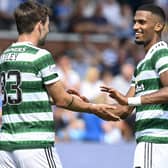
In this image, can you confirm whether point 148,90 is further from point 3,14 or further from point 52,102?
point 3,14

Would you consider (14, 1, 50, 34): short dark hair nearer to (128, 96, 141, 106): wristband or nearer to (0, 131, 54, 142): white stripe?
(0, 131, 54, 142): white stripe

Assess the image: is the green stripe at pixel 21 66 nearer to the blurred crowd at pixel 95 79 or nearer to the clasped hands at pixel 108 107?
the clasped hands at pixel 108 107

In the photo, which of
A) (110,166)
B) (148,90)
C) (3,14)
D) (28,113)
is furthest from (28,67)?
(3,14)

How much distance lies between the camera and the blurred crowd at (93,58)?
12.6m

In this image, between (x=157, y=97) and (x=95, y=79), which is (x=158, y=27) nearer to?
(x=157, y=97)

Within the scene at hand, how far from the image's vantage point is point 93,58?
1414 centimetres

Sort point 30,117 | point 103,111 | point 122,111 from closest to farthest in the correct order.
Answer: point 30,117 < point 103,111 < point 122,111

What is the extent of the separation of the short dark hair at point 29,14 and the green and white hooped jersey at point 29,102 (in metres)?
0.21

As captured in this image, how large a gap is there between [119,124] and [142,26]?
5.03 m

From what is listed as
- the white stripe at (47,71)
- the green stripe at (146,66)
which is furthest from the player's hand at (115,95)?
the white stripe at (47,71)

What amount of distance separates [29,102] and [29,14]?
76 cm

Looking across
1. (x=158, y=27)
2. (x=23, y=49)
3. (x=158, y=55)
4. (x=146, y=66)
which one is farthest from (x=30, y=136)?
(x=158, y=27)

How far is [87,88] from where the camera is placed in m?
13.4

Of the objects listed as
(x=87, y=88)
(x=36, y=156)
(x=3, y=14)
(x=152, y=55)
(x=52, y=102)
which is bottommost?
(x=36, y=156)
